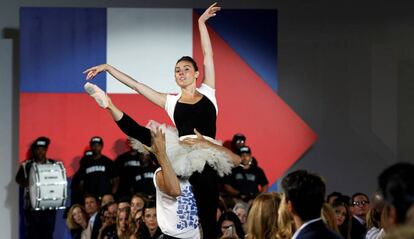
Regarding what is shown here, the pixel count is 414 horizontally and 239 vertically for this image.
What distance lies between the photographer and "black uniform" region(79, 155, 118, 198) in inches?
409

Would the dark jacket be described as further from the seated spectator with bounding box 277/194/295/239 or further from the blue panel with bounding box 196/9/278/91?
the blue panel with bounding box 196/9/278/91

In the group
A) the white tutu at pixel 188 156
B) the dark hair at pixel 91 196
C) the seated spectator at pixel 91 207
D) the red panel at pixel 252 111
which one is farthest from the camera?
the red panel at pixel 252 111

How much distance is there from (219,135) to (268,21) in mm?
1453

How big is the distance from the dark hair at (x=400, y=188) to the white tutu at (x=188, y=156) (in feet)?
8.34

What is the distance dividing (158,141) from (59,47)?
6.53 metres

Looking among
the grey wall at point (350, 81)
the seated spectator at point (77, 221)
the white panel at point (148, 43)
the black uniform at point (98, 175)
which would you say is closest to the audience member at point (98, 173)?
the black uniform at point (98, 175)

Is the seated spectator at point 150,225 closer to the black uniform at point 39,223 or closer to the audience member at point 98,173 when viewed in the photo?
the audience member at point 98,173

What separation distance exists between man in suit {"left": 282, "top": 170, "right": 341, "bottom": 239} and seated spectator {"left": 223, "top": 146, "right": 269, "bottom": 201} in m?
7.17

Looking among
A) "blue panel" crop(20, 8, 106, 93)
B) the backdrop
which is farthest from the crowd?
"blue panel" crop(20, 8, 106, 93)

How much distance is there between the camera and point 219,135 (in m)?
10.9

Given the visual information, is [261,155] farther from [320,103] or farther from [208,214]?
[208,214]

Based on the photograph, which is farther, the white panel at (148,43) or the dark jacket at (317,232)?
the white panel at (148,43)

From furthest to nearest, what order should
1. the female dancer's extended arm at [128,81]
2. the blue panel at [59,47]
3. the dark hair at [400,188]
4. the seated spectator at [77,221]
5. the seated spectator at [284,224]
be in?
the blue panel at [59,47], the seated spectator at [77,221], the female dancer's extended arm at [128,81], the seated spectator at [284,224], the dark hair at [400,188]

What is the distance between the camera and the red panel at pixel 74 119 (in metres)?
10.7
